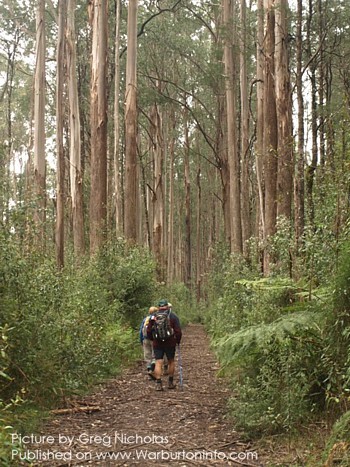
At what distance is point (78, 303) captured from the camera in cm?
797

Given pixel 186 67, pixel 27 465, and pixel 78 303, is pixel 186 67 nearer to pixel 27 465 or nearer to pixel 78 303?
pixel 78 303

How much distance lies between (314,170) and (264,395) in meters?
4.77

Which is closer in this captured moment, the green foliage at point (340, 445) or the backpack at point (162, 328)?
the green foliage at point (340, 445)

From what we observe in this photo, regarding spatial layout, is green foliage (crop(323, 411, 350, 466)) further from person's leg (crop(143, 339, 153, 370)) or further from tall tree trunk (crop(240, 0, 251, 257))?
tall tree trunk (crop(240, 0, 251, 257))

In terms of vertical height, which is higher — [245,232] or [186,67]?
[186,67]

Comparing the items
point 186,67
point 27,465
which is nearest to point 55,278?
point 27,465

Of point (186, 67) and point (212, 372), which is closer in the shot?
point (212, 372)

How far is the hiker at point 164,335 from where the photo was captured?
7.73 meters

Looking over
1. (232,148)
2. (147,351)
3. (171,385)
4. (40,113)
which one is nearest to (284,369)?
(171,385)

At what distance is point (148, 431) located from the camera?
213 inches

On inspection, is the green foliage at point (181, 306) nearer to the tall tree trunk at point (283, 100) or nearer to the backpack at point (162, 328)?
the tall tree trunk at point (283, 100)

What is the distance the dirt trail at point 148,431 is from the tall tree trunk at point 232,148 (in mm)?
8790

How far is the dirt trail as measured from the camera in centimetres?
455

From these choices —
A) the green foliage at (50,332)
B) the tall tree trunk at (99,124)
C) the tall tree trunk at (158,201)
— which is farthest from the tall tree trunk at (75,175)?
the green foliage at (50,332)
